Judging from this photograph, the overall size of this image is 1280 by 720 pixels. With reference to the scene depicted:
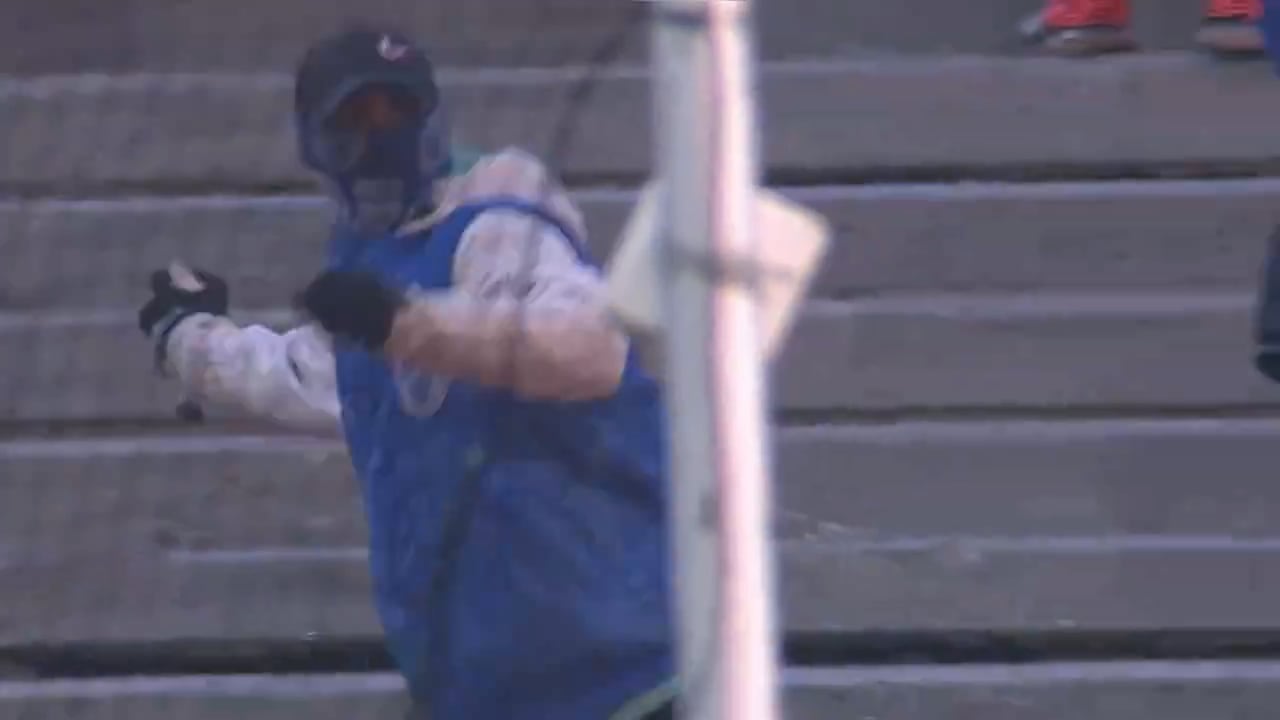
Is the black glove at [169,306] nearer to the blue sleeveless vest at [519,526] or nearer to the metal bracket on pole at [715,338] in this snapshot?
the blue sleeveless vest at [519,526]

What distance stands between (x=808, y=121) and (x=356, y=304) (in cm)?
293

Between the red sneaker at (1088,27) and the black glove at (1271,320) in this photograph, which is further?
the red sneaker at (1088,27)

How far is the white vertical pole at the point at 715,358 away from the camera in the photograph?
2.52 metres

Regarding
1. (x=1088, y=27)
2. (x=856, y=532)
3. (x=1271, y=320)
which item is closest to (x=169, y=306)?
(x=1271, y=320)

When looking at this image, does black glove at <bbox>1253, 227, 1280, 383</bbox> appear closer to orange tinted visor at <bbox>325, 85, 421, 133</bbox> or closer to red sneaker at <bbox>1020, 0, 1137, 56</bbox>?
orange tinted visor at <bbox>325, 85, 421, 133</bbox>

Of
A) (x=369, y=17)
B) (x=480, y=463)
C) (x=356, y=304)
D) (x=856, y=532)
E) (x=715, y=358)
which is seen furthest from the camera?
(x=369, y=17)

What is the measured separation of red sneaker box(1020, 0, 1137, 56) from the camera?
593 centimetres

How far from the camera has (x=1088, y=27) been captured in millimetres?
5938

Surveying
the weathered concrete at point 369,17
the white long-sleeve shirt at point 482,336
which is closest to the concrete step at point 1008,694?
the weathered concrete at point 369,17

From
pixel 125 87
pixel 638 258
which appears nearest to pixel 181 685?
pixel 125 87

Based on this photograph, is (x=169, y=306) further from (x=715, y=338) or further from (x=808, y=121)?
(x=808, y=121)

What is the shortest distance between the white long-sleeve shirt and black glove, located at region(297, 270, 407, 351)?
0.02 m

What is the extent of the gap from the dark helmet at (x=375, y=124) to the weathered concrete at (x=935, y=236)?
7.02 ft

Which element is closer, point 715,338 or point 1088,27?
point 715,338
